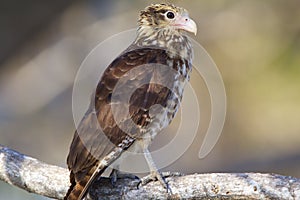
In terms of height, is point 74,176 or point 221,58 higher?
point 221,58

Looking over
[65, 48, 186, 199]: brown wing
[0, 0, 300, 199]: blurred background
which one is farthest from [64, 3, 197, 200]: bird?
[0, 0, 300, 199]: blurred background

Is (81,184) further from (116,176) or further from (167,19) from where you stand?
(167,19)

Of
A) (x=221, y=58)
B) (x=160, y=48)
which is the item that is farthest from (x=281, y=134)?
(x=160, y=48)

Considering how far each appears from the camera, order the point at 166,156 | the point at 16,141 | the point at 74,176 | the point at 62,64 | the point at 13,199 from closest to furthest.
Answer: the point at 74,176 → the point at 13,199 → the point at 166,156 → the point at 16,141 → the point at 62,64

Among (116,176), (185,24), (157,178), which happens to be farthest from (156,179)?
(185,24)

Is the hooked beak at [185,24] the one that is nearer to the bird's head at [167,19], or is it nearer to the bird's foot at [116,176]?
the bird's head at [167,19]

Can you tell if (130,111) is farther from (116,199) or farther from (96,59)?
(96,59)
